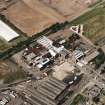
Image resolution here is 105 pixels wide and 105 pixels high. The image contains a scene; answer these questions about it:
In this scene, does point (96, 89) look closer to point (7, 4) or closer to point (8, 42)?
point (8, 42)

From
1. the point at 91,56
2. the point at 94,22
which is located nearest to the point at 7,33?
the point at 91,56

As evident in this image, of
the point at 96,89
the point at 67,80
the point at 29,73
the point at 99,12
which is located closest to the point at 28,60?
the point at 29,73

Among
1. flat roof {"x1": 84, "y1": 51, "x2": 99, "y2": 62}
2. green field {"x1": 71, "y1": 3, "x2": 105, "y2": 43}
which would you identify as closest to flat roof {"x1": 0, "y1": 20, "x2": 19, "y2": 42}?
green field {"x1": 71, "y1": 3, "x2": 105, "y2": 43}

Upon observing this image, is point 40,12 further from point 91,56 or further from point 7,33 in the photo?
point 91,56

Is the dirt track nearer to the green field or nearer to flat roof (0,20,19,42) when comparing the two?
the green field

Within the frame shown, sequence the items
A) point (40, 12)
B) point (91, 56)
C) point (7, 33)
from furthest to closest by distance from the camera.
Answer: point (40, 12), point (7, 33), point (91, 56)

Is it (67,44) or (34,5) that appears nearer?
(67,44)
